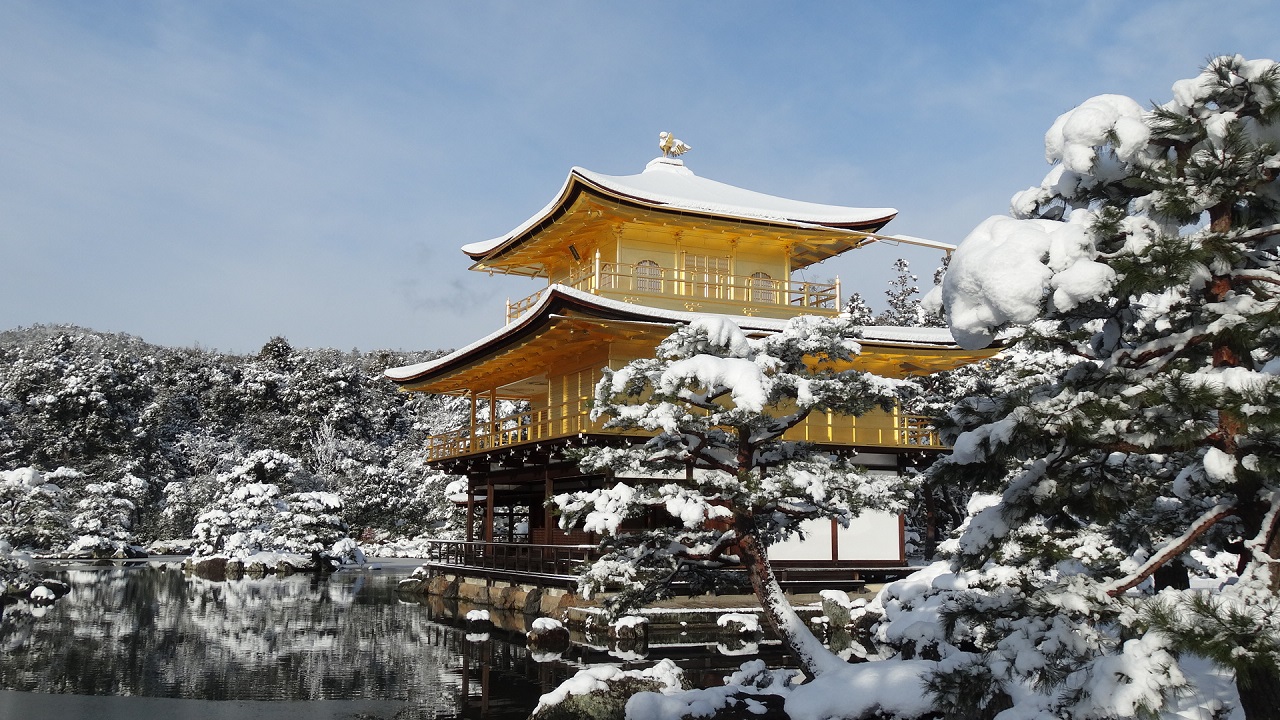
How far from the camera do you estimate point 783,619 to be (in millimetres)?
10578

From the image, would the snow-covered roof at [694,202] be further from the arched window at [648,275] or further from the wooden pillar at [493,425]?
the wooden pillar at [493,425]

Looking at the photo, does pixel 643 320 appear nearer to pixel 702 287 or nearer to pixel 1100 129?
pixel 702 287

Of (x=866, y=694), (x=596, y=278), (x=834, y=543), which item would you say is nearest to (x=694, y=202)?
(x=596, y=278)

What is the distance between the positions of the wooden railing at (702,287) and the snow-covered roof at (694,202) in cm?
157

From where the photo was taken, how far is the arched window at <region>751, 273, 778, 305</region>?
24500 mm

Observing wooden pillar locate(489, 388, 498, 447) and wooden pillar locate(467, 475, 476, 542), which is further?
wooden pillar locate(467, 475, 476, 542)

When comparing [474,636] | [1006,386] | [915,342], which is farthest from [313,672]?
[915,342]

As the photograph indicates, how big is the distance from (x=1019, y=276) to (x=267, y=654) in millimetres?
14558

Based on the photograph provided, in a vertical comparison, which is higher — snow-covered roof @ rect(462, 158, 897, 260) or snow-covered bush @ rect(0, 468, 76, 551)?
snow-covered roof @ rect(462, 158, 897, 260)

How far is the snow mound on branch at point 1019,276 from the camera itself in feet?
16.8

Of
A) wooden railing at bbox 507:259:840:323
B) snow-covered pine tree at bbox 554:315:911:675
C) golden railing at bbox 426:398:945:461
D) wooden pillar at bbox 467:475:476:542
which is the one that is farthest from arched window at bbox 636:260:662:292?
snow-covered pine tree at bbox 554:315:911:675

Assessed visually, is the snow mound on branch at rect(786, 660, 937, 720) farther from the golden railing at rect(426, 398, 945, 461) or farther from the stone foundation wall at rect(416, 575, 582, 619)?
the golden railing at rect(426, 398, 945, 461)

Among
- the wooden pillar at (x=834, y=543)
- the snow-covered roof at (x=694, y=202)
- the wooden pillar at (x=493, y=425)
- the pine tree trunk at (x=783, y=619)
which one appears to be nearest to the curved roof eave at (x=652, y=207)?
the snow-covered roof at (x=694, y=202)

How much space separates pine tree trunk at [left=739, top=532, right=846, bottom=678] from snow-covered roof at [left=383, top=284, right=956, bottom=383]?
7009 mm
